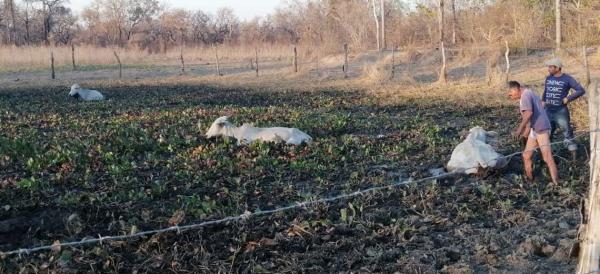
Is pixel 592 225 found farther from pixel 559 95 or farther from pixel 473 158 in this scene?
pixel 559 95

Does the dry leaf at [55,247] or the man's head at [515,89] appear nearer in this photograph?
the dry leaf at [55,247]

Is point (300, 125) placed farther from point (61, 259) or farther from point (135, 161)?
point (61, 259)

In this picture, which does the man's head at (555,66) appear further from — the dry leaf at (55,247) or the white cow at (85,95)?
the white cow at (85,95)

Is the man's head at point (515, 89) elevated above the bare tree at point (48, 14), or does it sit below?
below

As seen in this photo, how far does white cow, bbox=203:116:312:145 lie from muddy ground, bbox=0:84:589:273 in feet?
0.59

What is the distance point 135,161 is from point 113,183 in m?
1.28

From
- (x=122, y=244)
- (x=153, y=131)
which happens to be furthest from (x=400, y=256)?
(x=153, y=131)

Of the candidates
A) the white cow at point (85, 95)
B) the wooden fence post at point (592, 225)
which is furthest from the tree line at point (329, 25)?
the wooden fence post at point (592, 225)

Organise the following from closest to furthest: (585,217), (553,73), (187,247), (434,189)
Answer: (585,217), (187,247), (434,189), (553,73)

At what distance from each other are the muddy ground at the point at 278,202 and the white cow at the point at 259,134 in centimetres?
18

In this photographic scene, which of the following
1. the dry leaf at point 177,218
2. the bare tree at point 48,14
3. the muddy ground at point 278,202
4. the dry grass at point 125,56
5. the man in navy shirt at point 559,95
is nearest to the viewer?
the muddy ground at point 278,202

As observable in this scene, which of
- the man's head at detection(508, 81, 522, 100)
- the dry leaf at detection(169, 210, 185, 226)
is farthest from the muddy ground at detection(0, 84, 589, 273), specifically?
the man's head at detection(508, 81, 522, 100)

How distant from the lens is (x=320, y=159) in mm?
8344

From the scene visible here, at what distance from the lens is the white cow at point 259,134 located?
30.2 ft
